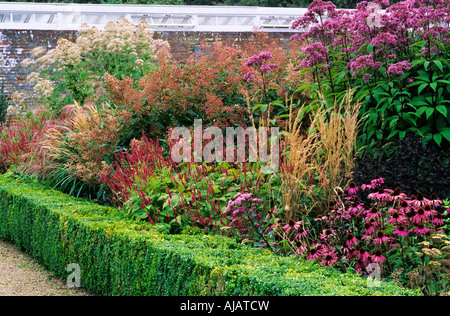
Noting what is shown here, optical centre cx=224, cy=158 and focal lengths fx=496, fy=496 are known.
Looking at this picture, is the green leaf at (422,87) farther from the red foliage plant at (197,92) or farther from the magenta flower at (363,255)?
the magenta flower at (363,255)

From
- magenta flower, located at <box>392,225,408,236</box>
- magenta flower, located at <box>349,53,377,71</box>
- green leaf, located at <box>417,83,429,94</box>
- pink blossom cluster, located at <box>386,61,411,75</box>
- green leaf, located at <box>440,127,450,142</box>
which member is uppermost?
magenta flower, located at <box>349,53,377,71</box>

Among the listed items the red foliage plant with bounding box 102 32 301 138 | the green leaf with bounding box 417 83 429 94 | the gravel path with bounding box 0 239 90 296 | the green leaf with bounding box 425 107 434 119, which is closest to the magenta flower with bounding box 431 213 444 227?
the green leaf with bounding box 425 107 434 119

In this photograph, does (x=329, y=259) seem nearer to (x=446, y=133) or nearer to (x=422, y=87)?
(x=446, y=133)

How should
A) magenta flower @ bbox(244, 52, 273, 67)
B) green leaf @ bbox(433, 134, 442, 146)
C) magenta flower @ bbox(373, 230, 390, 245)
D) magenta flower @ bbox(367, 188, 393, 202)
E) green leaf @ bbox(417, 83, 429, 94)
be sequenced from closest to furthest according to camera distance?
magenta flower @ bbox(373, 230, 390, 245) → magenta flower @ bbox(367, 188, 393, 202) → green leaf @ bbox(433, 134, 442, 146) → green leaf @ bbox(417, 83, 429, 94) → magenta flower @ bbox(244, 52, 273, 67)

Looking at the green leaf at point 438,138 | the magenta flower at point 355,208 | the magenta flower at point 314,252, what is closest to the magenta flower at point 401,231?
the magenta flower at point 355,208

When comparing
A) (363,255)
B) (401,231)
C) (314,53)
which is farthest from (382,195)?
(314,53)

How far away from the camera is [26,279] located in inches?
189

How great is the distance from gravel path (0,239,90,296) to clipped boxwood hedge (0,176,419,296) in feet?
0.32

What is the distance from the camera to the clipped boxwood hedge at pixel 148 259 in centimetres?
275

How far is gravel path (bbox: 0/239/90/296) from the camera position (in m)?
4.43

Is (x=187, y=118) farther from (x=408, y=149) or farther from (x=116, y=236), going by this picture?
(x=408, y=149)

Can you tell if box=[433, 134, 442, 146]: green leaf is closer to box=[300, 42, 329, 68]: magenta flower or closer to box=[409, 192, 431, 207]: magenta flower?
box=[409, 192, 431, 207]: magenta flower

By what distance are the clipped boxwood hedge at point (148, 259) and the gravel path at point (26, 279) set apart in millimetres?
99
